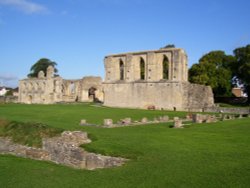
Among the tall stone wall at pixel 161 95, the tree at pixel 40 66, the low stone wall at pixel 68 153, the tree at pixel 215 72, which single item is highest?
the tree at pixel 40 66

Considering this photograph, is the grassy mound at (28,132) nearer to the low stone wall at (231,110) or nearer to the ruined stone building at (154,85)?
the ruined stone building at (154,85)

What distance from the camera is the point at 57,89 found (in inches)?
2365

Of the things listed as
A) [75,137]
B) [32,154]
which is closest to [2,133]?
[32,154]

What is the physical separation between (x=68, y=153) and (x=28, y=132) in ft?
21.3

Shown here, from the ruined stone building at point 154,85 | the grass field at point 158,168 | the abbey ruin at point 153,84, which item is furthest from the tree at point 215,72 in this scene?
the grass field at point 158,168

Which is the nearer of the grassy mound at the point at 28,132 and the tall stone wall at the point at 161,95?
the grassy mound at the point at 28,132

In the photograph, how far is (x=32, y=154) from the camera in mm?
15312

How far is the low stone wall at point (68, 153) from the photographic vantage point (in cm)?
1149

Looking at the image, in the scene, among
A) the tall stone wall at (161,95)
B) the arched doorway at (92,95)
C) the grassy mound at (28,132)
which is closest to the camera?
the grassy mound at (28,132)

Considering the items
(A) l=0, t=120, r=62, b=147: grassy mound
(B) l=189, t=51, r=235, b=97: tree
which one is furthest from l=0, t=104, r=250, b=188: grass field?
(B) l=189, t=51, r=235, b=97: tree

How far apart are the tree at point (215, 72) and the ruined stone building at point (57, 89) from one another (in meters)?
18.6

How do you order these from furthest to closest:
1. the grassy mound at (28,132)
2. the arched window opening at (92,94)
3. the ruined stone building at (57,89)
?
the arched window opening at (92,94)
the ruined stone building at (57,89)
the grassy mound at (28,132)

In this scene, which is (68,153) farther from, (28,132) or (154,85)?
(154,85)

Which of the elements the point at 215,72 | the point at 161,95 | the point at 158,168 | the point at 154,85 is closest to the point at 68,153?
the point at 158,168
